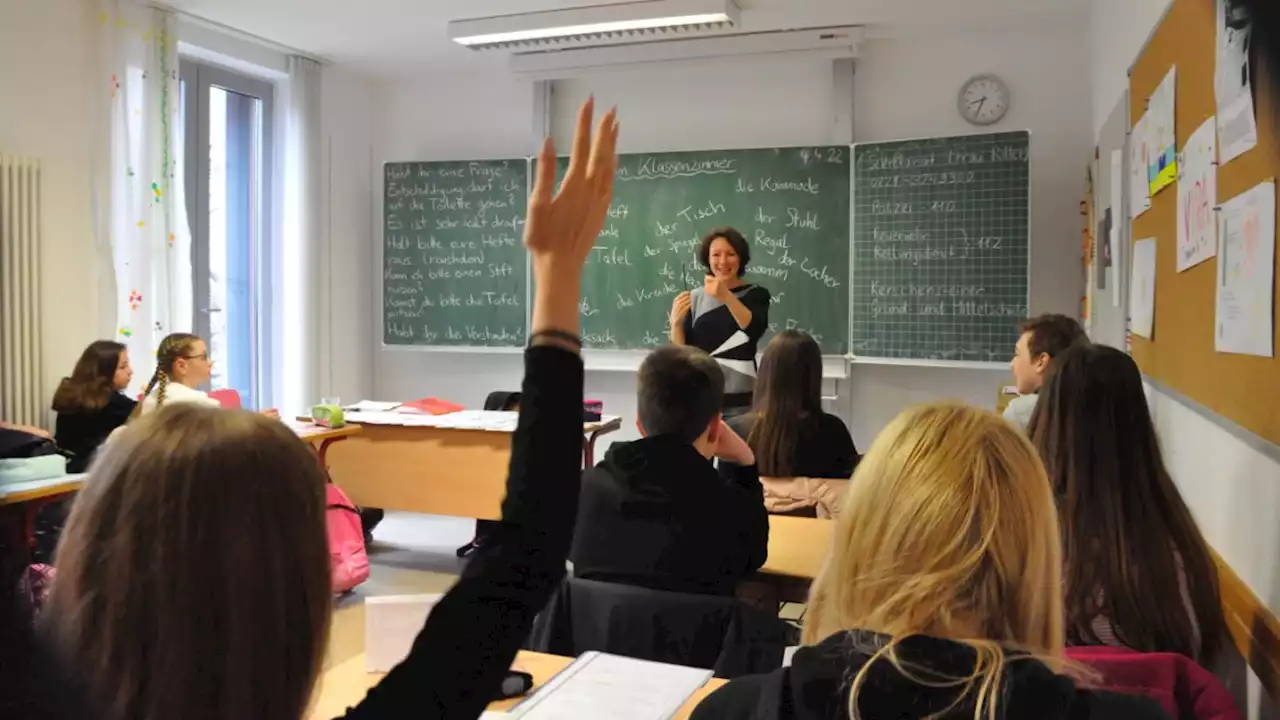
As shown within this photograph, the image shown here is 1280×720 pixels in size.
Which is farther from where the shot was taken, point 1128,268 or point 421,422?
point 421,422

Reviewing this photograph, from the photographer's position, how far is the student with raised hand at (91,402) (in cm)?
407

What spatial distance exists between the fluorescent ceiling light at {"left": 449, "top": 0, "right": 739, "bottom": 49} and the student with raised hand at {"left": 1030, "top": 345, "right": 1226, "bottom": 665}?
3386mm

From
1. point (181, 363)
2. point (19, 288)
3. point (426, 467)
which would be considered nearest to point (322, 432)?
point (426, 467)

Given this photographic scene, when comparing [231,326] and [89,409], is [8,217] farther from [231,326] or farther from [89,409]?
[231,326]

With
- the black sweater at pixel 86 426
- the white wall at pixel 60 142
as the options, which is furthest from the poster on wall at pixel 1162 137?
the white wall at pixel 60 142

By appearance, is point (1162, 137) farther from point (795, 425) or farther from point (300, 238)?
point (300, 238)

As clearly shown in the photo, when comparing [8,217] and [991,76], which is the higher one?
[991,76]

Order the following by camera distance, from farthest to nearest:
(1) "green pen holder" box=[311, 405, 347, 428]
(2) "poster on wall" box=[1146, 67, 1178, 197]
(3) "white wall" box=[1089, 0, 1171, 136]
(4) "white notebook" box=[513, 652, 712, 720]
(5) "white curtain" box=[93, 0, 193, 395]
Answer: (5) "white curtain" box=[93, 0, 193, 395] → (1) "green pen holder" box=[311, 405, 347, 428] → (3) "white wall" box=[1089, 0, 1171, 136] → (2) "poster on wall" box=[1146, 67, 1178, 197] → (4) "white notebook" box=[513, 652, 712, 720]

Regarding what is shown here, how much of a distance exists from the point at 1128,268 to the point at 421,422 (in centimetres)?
308

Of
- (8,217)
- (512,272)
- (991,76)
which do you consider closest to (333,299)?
(512,272)

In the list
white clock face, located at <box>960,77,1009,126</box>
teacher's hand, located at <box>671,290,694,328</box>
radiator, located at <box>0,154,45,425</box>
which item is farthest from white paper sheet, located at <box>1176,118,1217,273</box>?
radiator, located at <box>0,154,45,425</box>

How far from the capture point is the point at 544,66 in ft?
19.0

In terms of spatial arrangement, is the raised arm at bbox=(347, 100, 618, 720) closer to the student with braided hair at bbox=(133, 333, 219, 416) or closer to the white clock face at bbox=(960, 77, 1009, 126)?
the student with braided hair at bbox=(133, 333, 219, 416)

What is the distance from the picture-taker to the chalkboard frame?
6.14 metres
